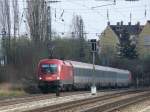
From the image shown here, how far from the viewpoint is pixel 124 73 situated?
96750 mm

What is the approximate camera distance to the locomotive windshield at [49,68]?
58062 mm

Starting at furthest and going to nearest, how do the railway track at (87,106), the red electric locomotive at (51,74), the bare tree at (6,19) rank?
the bare tree at (6,19) → the red electric locomotive at (51,74) → the railway track at (87,106)

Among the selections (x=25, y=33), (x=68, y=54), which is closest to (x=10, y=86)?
(x=25, y=33)

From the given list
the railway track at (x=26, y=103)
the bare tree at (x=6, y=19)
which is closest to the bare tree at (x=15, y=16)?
the bare tree at (x=6, y=19)

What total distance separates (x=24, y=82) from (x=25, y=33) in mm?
12326

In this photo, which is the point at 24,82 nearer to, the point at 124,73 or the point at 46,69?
the point at 46,69

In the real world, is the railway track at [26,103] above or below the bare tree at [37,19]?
below

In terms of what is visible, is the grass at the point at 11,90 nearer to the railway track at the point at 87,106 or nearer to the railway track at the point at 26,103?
the railway track at the point at 26,103

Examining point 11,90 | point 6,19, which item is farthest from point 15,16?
point 11,90

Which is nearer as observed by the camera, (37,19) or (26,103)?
(26,103)

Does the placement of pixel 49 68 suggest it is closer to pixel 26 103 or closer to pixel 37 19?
pixel 37 19

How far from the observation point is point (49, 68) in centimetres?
5838

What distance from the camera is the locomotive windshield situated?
58062 millimetres

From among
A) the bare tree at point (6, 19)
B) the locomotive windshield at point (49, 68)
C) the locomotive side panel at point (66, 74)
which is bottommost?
the locomotive side panel at point (66, 74)
